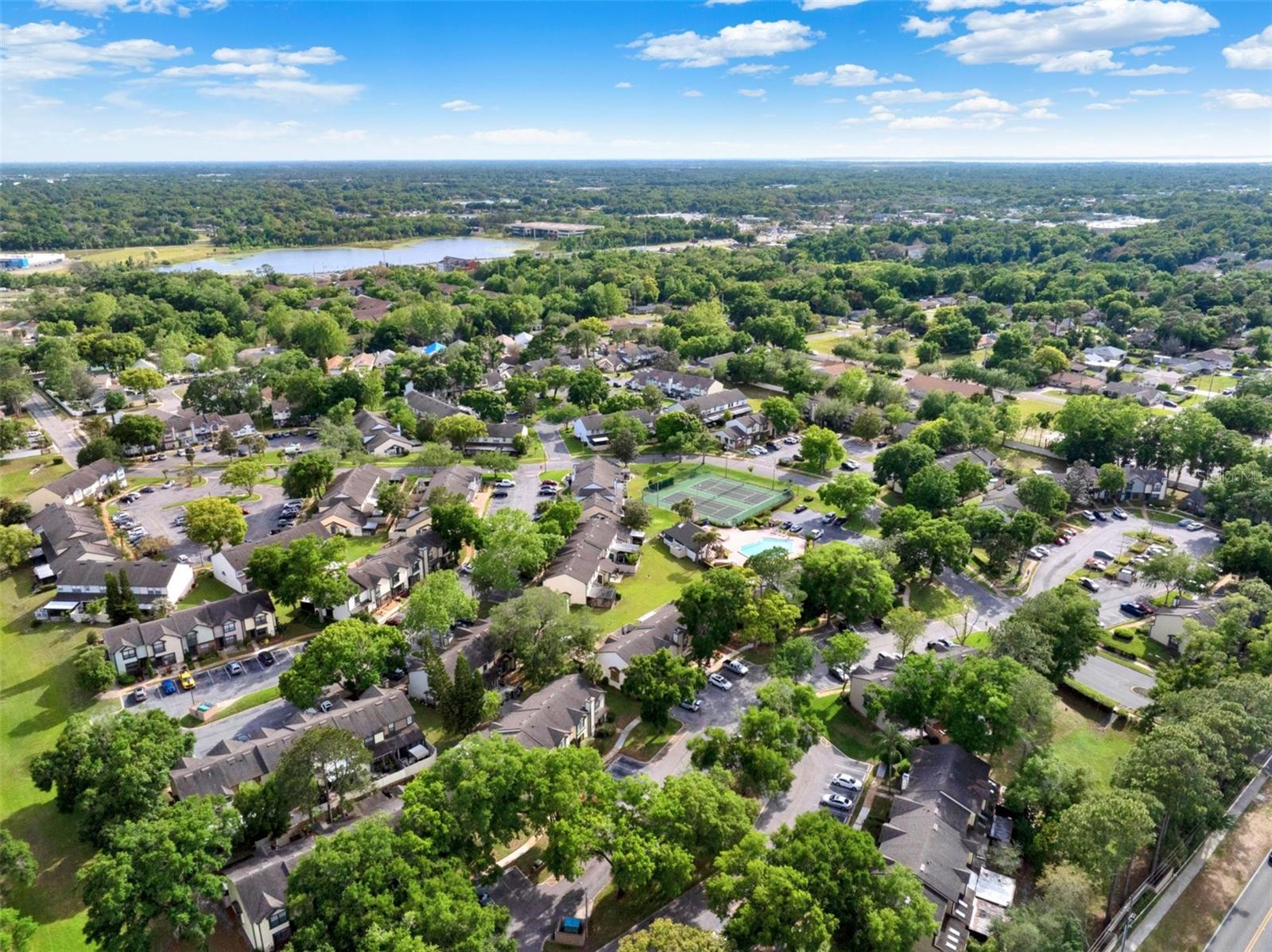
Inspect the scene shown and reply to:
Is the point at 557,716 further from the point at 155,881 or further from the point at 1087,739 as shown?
the point at 1087,739

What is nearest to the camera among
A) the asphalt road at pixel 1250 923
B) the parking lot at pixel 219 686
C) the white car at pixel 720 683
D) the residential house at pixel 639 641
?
the asphalt road at pixel 1250 923

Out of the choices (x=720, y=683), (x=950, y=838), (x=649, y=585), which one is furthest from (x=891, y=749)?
(x=649, y=585)

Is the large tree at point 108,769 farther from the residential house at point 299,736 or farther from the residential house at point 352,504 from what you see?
the residential house at point 352,504

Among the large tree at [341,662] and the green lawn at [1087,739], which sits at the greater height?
the large tree at [341,662]

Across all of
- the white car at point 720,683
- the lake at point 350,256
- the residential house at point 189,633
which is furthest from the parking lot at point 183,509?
the lake at point 350,256

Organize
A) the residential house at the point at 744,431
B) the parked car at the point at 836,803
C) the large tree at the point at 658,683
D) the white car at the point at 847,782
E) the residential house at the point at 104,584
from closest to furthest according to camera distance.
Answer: the parked car at the point at 836,803 → the white car at the point at 847,782 → the large tree at the point at 658,683 → the residential house at the point at 104,584 → the residential house at the point at 744,431

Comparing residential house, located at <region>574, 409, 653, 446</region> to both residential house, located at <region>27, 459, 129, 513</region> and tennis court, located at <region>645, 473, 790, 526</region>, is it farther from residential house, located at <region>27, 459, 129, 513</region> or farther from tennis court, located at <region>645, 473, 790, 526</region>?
residential house, located at <region>27, 459, 129, 513</region>
